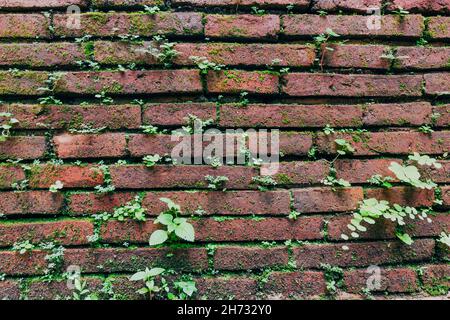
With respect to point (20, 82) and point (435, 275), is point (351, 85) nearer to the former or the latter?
point (435, 275)

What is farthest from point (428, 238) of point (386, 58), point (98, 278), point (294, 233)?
point (98, 278)

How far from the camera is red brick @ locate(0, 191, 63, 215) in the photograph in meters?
1.33

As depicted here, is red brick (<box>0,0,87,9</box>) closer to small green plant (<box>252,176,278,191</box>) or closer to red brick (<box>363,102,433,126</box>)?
small green plant (<box>252,176,278,191</box>)

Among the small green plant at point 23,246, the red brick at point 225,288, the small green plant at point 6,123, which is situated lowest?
the red brick at point 225,288

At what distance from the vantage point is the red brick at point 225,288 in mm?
1346

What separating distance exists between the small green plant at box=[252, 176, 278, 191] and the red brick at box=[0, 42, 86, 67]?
931 mm

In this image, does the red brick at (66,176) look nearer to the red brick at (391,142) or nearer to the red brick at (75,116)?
the red brick at (75,116)

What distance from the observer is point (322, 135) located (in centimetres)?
141

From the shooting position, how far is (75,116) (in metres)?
1.36

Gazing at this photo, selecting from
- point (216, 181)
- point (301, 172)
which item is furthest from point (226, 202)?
point (301, 172)

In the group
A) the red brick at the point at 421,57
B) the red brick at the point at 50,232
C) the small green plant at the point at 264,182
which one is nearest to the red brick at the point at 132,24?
the small green plant at the point at 264,182

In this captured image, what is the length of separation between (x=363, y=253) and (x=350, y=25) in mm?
1007

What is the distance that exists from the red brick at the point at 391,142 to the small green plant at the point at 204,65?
542mm

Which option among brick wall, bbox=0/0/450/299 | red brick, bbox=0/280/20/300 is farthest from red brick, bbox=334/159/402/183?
red brick, bbox=0/280/20/300
